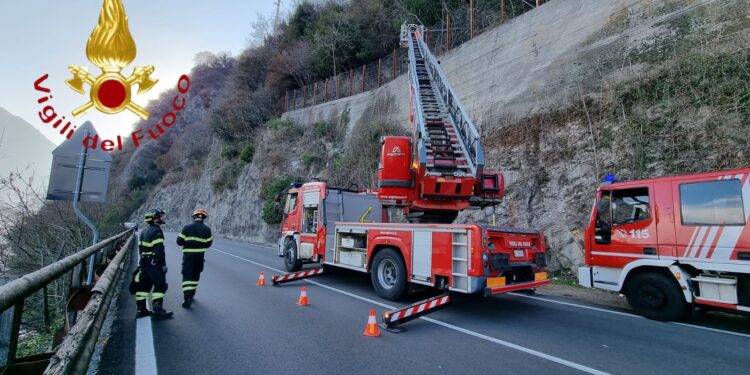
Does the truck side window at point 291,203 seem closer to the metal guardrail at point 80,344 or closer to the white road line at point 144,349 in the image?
the white road line at point 144,349

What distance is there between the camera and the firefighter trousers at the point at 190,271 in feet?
20.4

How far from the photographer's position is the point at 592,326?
5.40m

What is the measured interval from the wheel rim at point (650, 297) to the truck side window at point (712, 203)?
1.15m

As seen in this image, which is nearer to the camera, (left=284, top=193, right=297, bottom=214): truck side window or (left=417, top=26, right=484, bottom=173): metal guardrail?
(left=417, top=26, right=484, bottom=173): metal guardrail

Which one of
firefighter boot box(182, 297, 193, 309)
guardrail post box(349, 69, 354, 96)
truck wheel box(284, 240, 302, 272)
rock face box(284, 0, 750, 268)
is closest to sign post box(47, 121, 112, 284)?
firefighter boot box(182, 297, 193, 309)

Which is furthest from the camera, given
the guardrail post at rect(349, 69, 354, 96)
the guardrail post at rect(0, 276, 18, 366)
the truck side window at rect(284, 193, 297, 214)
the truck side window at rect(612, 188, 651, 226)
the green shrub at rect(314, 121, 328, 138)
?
the guardrail post at rect(349, 69, 354, 96)

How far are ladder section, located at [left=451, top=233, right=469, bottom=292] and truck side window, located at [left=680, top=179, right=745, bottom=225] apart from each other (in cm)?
341

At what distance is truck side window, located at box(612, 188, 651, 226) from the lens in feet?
20.3

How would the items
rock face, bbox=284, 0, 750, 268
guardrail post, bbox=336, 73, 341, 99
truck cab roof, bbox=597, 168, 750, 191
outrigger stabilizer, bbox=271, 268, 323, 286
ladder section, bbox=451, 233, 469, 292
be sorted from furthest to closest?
guardrail post, bbox=336, 73, 341, 99, rock face, bbox=284, 0, 750, 268, outrigger stabilizer, bbox=271, 268, 323, 286, ladder section, bbox=451, 233, 469, 292, truck cab roof, bbox=597, 168, 750, 191

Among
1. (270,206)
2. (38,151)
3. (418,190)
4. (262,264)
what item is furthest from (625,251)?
(270,206)

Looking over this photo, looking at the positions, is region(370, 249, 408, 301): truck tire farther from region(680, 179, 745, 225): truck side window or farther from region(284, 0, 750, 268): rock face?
region(284, 0, 750, 268): rock face

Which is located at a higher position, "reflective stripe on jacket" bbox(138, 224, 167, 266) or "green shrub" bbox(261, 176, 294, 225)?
"green shrub" bbox(261, 176, 294, 225)

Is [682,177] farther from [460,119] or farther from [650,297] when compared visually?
[460,119]

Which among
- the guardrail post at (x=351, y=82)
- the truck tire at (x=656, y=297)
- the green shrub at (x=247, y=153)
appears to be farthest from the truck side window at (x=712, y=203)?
the green shrub at (x=247, y=153)
